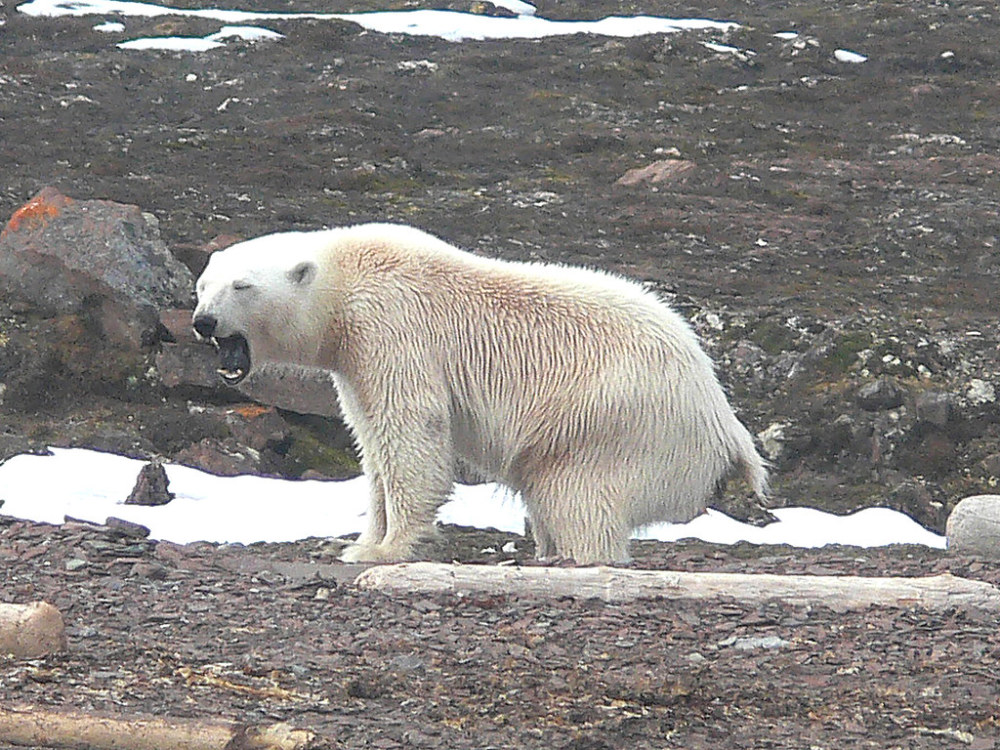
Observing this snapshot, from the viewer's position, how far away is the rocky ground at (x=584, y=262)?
4.38 m

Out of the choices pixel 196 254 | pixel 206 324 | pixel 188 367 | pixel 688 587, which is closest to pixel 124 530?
pixel 206 324

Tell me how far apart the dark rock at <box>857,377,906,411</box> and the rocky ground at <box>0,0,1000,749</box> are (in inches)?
1.8

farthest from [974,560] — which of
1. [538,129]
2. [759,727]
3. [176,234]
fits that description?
[538,129]

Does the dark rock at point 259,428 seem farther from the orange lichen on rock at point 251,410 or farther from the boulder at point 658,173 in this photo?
the boulder at point 658,173

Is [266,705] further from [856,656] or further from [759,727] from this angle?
[856,656]

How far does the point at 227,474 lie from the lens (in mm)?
10852

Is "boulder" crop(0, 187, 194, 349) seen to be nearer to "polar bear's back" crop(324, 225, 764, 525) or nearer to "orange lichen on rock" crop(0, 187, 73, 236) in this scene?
"orange lichen on rock" crop(0, 187, 73, 236)

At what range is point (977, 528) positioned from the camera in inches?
303

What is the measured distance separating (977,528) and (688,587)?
274cm

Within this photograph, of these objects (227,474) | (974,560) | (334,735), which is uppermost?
(334,735)

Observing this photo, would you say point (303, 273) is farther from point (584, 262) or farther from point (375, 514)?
point (584, 262)

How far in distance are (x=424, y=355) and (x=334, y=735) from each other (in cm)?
379

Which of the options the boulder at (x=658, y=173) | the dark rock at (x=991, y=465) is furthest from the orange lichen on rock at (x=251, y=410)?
the boulder at (x=658, y=173)

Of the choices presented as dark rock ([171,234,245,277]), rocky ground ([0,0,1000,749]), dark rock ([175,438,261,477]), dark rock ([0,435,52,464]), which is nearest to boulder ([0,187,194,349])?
rocky ground ([0,0,1000,749])
